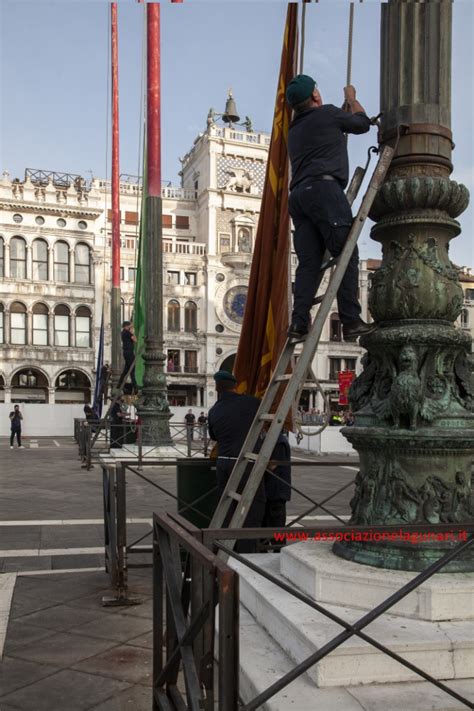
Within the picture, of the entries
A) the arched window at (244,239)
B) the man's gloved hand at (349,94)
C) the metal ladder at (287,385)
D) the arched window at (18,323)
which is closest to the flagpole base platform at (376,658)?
the metal ladder at (287,385)

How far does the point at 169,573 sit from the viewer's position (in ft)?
8.54

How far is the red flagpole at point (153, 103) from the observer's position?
1535 cm

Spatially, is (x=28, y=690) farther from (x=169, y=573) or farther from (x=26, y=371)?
(x=26, y=371)

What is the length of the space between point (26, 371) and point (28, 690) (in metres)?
43.0

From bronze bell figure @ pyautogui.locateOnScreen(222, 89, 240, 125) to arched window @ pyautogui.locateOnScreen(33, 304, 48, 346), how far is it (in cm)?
2071

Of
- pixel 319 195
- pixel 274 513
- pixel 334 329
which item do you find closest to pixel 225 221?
pixel 334 329

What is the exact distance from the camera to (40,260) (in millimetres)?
45281

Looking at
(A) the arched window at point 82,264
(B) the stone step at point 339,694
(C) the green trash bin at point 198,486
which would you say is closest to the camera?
(B) the stone step at point 339,694

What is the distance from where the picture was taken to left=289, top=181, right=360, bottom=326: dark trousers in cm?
369

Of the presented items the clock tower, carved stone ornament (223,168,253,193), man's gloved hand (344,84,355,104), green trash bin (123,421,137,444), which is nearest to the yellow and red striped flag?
man's gloved hand (344,84,355,104)

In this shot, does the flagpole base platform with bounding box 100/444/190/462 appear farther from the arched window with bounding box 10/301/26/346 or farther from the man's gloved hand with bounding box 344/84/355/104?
the arched window with bounding box 10/301/26/346

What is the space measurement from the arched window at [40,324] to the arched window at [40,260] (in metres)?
1.94

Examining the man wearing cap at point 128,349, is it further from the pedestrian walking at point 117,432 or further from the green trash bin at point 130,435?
the green trash bin at point 130,435

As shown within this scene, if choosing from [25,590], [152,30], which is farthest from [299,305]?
[152,30]
